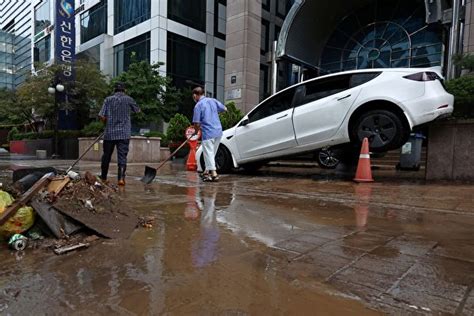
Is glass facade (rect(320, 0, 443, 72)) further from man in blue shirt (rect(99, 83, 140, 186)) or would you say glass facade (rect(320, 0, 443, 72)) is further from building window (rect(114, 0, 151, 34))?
man in blue shirt (rect(99, 83, 140, 186))

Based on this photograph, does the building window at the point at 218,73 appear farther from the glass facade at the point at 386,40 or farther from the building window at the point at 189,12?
the glass facade at the point at 386,40

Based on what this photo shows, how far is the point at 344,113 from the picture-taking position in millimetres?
6137

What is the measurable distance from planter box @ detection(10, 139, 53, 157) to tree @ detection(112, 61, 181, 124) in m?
7.01

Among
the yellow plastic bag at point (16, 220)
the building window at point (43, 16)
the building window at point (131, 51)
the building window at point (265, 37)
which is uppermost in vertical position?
the building window at point (43, 16)

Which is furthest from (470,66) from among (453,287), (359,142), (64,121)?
(64,121)

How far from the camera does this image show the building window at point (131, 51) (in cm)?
2352

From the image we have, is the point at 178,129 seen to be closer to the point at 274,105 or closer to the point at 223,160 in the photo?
the point at 223,160

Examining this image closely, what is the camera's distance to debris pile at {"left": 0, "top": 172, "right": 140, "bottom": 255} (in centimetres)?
268

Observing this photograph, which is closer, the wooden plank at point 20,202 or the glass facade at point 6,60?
the wooden plank at point 20,202

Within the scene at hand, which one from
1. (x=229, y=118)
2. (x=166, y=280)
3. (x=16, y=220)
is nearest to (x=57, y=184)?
(x=16, y=220)

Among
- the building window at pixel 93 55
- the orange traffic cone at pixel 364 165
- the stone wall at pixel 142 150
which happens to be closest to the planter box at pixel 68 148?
the stone wall at pixel 142 150

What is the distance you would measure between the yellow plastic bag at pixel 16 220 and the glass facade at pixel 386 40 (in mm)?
19659

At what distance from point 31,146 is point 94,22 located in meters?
11.4

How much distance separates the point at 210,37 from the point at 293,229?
24780 millimetres
